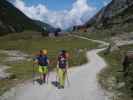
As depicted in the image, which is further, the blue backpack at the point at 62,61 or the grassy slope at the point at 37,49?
the grassy slope at the point at 37,49

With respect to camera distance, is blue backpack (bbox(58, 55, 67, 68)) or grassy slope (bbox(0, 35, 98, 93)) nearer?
blue backpack (bbox(58, 55, 67, 68))

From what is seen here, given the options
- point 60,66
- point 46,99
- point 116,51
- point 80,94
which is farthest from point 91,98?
point 116,51

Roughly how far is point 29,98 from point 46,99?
1112mm

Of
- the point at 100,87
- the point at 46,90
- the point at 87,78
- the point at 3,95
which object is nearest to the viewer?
the point at 3,95

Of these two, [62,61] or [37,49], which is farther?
[37,49]

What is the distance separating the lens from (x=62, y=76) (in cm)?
2680

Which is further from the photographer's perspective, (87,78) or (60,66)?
(87,78)

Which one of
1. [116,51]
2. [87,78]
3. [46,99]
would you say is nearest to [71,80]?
[87,78]

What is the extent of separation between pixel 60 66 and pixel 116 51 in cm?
5164

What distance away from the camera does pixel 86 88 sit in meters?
26.8

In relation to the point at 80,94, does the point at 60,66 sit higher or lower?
higher

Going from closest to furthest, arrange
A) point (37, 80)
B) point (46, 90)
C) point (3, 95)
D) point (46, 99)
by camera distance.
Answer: point (46, 99) → point (3, 95) → point (46, 90) → point (37, 80)

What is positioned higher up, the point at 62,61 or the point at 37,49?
the point at 37,49

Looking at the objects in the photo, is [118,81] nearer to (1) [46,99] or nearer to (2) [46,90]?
(2) [46,90]
